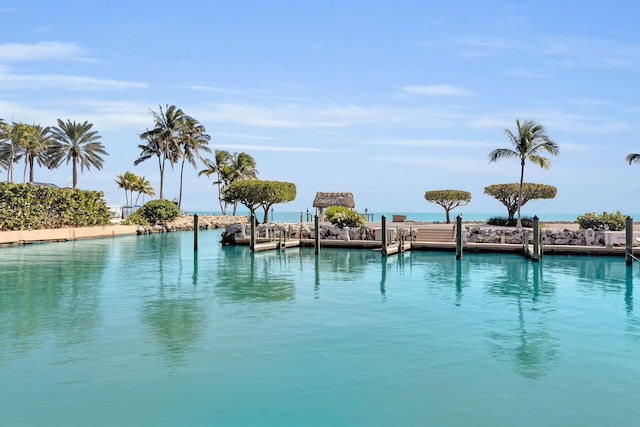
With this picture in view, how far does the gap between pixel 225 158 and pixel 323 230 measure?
46.7 meters

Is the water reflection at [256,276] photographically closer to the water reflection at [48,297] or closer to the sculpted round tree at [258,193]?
the water reflection at [48,297]

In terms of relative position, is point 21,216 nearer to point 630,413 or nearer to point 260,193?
point 260,193

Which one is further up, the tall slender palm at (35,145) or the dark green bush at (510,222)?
the tall slender palm at (35,145)

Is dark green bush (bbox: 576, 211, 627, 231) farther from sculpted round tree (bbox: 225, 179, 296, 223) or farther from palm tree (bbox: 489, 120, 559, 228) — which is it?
sculpted round tree (bbox: 225, 179, 296, 223)

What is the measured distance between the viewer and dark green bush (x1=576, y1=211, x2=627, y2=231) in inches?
1532

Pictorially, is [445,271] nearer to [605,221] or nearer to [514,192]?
[605,221]

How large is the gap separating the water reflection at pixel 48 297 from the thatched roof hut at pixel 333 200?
1319 inches

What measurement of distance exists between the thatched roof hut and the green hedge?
2385 centimetres

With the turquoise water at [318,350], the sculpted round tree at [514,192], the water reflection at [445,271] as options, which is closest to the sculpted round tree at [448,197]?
the sculpted round tree at [514,192]

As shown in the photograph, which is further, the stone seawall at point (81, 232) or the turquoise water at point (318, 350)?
the stone seawall at point (81, 232)

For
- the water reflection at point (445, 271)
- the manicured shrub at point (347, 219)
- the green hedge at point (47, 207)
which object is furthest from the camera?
the manicured shrub at point (347, 219)

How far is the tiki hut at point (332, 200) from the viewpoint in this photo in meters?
65.9

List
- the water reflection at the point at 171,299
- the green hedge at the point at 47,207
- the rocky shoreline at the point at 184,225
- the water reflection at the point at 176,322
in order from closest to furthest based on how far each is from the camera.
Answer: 1. the water reflection at the point at 176,322
2. the water reflection at the point at 171,299
3. the green hedge at the point at 47,207
4. the rocky shoreline at the point at 184,225

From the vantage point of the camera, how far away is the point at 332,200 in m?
67.2
